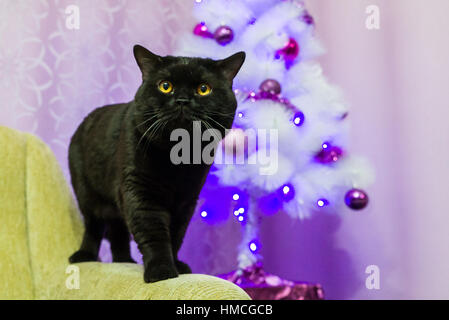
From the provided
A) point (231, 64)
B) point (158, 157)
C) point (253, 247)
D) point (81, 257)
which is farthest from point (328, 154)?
point (81, 257)

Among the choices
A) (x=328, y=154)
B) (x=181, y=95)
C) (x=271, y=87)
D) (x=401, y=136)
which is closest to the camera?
(x=181, y=95)

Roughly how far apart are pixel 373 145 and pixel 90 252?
1.50m

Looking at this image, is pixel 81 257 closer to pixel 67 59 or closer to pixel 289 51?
pixel 67 59

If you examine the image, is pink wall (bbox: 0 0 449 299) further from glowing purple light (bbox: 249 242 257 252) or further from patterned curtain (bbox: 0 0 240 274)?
glowing purple light (bbox: 249 242 257 252)

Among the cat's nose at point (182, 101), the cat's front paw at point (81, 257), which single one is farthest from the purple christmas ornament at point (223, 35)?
the cat's front paw at point (81, 257)

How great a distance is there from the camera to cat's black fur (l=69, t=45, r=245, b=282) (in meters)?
1.02

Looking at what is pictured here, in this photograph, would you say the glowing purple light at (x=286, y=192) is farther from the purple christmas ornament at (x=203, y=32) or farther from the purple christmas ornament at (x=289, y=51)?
the purple christmas ornament at (x=203, y=32)

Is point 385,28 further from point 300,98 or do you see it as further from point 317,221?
point 317,221

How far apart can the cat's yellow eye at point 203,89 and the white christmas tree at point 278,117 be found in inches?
24.8

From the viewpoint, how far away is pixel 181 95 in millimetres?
1030

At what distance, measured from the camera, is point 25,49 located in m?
1.77

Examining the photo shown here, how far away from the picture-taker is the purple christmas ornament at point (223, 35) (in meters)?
1.75

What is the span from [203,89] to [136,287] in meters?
0.49
